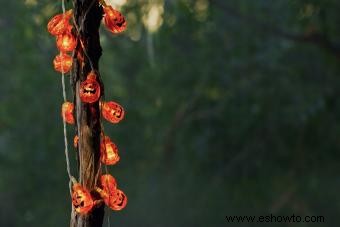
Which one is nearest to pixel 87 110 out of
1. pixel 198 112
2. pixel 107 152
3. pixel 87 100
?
pixel 87 100

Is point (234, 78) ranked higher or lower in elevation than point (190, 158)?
higher

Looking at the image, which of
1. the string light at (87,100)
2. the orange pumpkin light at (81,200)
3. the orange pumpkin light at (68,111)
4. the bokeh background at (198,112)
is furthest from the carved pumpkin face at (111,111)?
the bokeh background at (198,112)

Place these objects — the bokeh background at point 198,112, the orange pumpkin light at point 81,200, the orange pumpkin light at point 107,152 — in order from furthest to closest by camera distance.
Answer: the bokeh background at point 198,112
the orange pumpkin light at point 107,152
the orange pumpkin light at point 81,200

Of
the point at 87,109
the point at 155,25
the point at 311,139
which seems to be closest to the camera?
the point at 87,109

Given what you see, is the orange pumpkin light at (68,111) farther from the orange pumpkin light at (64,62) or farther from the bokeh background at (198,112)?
the bokeh background at (198,112)

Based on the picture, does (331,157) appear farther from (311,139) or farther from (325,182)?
(325,182)

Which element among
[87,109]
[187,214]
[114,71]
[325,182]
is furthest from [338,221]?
[87,109]
